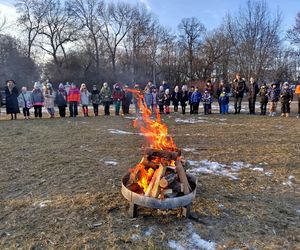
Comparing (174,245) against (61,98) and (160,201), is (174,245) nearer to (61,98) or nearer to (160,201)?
(160,201)

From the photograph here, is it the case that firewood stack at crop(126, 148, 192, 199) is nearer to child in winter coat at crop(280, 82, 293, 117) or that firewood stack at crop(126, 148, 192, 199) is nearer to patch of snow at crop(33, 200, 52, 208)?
patch of snow at crop(33, 200, 52, 208)

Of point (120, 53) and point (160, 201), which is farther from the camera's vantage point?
point (120, 53)

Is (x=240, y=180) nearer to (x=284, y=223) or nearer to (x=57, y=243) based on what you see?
(x=284, y=223)

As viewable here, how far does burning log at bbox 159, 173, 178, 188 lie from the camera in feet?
13.7

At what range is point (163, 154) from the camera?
14.4 feet

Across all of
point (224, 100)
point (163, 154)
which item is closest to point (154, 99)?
point (224, 100)

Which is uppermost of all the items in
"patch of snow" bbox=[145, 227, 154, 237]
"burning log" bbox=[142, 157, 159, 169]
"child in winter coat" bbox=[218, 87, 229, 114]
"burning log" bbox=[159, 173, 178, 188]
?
"child in winter coat" bbox=[218, 87, 229, 114]

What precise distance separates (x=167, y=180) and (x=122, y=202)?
0.94 meters

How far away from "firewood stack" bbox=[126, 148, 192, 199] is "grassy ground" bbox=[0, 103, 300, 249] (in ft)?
1.05

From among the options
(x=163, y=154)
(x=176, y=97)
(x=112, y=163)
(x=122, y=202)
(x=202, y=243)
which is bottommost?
(x=202, y=243)

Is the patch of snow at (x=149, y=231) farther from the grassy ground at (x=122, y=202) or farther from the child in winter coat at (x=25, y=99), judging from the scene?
the child in winter coat at (x=25, y=99)

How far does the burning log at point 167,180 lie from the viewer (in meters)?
4.16

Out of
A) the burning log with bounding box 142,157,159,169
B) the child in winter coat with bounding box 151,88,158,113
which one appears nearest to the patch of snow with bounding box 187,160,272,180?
the burning log with bounding box 142,157,159,169

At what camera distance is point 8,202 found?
479cm
